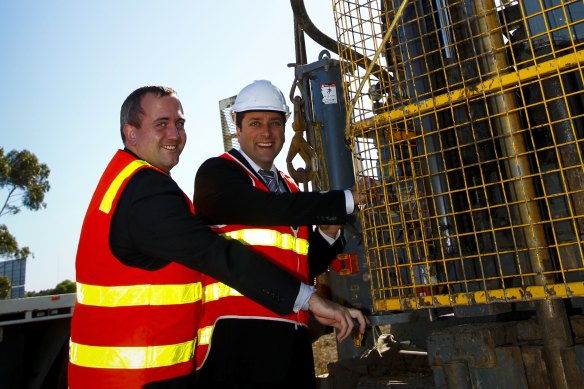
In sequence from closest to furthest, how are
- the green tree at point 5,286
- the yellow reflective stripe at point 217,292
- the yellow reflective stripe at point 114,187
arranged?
1. the yellow reflective stripe at point 114,187
2. the yellow reflective stripe at point 217,292
3. the green tree at point 5,286

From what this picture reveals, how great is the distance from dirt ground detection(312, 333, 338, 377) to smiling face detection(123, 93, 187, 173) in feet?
15.6

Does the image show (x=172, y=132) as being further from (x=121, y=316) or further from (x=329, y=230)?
(x=329, y=230)

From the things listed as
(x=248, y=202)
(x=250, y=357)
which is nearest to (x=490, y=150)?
(x=248, y=202)

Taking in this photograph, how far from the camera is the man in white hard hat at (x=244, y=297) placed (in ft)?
6.38

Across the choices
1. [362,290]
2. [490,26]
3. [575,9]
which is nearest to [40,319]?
[362,290]

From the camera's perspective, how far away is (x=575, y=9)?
7.75 feet

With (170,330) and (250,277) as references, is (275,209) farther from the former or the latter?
(170,330)

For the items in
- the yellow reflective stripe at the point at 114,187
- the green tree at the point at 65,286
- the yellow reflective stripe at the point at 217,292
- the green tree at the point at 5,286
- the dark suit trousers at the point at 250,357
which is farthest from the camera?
the green tree at the point at 65,286

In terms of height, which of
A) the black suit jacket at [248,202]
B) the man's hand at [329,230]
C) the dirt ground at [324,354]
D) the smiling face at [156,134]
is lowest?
the dirt ground at [324,354]

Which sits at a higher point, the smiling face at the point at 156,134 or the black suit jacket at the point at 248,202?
the smiling face at the point at 156,134

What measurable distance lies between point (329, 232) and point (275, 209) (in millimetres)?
669

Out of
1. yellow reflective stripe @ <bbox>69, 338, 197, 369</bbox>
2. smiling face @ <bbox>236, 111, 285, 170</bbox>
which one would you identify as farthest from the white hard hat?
yellow reflective stripe @ <bbox>69, 338, 197, 369</bbox>

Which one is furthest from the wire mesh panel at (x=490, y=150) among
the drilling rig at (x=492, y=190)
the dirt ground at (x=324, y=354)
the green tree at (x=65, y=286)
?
the green tree at (x=65, y=286)

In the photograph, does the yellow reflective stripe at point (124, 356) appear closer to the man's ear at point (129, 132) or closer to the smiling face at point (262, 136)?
the man's ear at point (129, 132)
